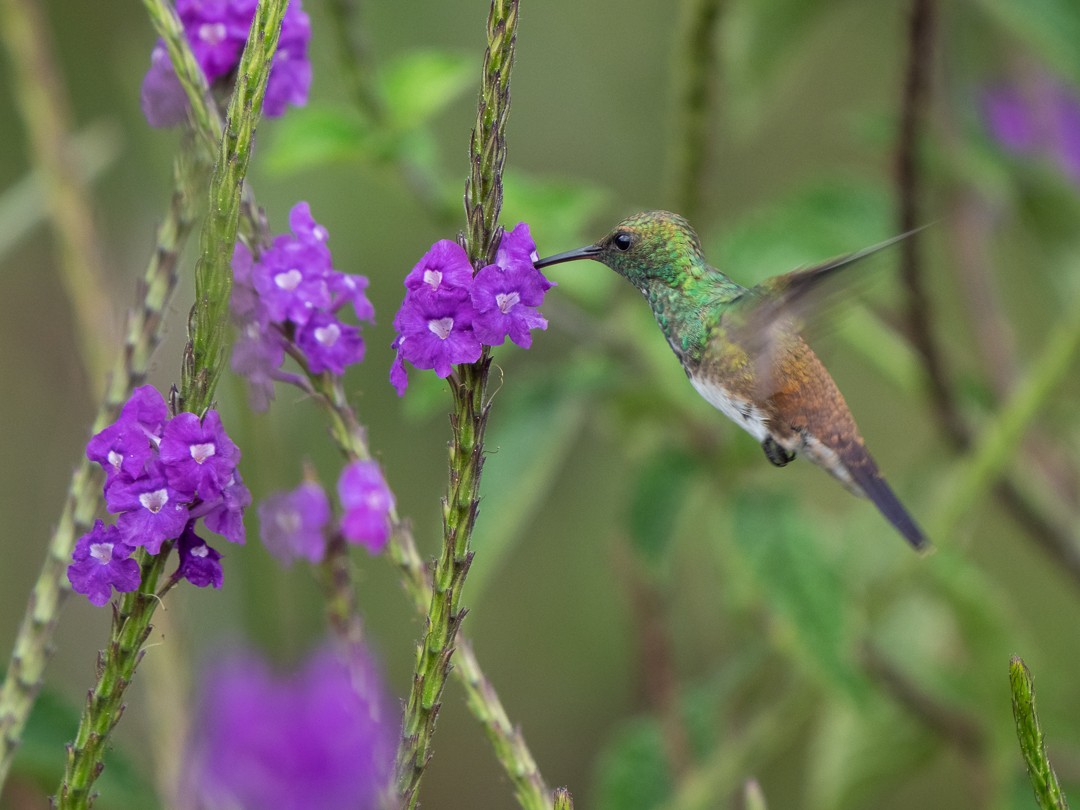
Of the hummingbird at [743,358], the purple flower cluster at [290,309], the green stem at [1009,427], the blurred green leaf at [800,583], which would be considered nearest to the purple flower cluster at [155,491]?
the purple flower cluster at [290,309]

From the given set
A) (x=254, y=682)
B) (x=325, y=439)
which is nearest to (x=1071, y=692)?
(x=254, y=682)

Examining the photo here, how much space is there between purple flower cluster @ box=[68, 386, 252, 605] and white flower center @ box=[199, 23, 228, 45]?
55 cm

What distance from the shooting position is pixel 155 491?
4.20 ft

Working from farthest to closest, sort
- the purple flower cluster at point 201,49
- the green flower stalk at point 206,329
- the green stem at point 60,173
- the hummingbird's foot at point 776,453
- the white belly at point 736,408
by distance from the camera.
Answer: the green stem at point 60,173, the hummingbird's foot at point 776,453, the white belly at point 736,408, the purple flower cluster at point 201,49, the green flower stalk at point 206,329

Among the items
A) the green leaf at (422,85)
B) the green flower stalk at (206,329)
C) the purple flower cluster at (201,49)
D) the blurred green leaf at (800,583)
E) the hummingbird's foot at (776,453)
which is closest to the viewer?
the green flower stalk at (206,329)

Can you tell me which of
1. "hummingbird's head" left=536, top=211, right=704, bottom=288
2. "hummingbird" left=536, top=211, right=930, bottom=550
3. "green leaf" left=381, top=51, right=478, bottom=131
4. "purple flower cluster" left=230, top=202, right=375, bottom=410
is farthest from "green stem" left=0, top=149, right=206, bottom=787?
"green leaf" left=381, top=51, right=478, bottom=131

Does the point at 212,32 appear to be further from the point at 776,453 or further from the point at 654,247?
the point at 776,453

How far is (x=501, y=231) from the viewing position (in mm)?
1432

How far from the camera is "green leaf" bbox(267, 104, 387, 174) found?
2.49 m

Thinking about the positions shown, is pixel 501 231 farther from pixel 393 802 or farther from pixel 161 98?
pixel 393 802

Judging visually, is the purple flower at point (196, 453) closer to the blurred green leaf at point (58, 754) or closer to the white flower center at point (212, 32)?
the white flower center at point (212, 32)

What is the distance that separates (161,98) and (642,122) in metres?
4.05

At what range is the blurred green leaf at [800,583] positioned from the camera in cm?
244

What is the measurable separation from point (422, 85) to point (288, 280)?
4.29 feet
